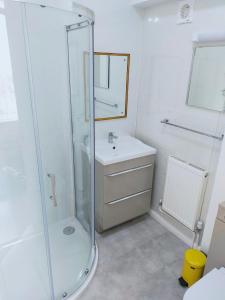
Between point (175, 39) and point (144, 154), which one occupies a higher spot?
point (175, 39)

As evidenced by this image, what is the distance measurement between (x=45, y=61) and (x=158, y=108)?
1150 mm

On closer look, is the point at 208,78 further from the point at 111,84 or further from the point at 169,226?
the point at 169,226

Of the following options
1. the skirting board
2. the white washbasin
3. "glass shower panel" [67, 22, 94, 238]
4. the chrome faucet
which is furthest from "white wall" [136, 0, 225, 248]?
"glass shower panel" [67, 22, 94, 238]

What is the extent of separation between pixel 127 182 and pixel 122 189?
0.27ft

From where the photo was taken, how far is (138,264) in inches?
81.9

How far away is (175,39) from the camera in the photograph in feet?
6.75

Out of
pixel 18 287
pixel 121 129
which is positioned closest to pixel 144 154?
pixel 121 129

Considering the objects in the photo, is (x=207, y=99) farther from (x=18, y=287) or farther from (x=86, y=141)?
(x=18, y=287)

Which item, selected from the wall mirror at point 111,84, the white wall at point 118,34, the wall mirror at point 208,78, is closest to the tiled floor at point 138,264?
the white wall at point 118,34

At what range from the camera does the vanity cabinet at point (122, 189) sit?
2145mm

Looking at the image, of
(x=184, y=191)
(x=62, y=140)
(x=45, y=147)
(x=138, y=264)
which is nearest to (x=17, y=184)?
(x=45, y=147)

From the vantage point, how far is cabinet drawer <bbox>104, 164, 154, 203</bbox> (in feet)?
7.09

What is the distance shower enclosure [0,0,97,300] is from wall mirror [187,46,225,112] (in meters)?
0.87

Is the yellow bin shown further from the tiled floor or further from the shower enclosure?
the shower enclosure
